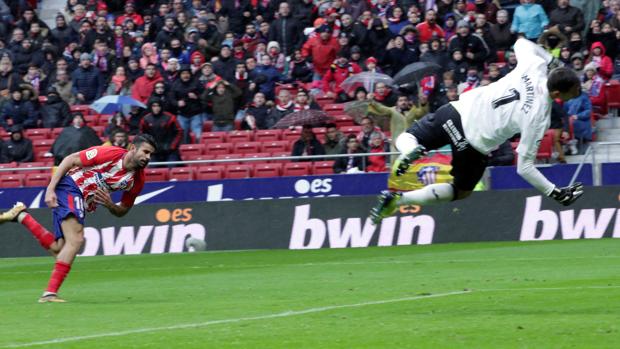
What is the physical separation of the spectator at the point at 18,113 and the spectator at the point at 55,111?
0.34m

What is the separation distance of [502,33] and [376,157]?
4383mm

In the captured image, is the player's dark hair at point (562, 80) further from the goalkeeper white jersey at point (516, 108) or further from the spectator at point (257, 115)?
the spectator at point (257, 115)

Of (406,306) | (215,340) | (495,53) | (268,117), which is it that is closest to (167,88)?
(268,117)

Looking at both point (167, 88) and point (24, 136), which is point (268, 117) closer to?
point (167, 88)

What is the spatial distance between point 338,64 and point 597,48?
5.44 meters

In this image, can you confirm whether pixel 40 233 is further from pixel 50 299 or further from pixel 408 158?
pixel 408 158

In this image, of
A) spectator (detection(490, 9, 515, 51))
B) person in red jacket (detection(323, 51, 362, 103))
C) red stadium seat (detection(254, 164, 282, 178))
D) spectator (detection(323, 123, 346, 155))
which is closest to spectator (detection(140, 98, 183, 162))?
red stadium seat (detection(254, 164, 282, 178))

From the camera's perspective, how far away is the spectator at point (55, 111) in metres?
29.9

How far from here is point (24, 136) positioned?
1162 inches

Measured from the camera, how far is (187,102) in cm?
2844

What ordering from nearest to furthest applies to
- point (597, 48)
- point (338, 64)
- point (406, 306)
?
point (406, 306), point (597, 48), point (338, 64)

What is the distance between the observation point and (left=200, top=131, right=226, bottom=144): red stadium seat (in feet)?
92.2

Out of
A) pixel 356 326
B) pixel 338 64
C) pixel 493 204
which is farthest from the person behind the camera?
pixel 338 64

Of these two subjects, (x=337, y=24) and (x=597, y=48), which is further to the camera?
(x=337, y=24)
